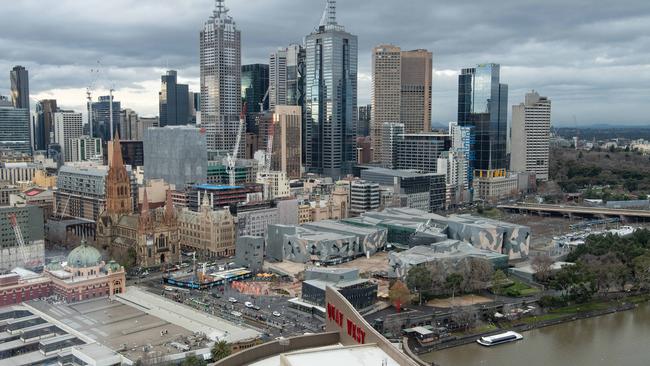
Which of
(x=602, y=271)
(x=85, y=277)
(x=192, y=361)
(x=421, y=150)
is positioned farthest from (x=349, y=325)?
(x=421, y=150)

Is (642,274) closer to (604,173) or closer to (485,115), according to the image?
(485,115)

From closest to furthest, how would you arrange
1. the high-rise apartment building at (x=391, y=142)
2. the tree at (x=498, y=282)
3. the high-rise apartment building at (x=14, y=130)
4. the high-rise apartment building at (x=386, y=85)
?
the tree at (x=498, y=282) < the high-rise apartment building at (x=391, y=142) < the high-rise apartment building at (x=386, y=85) < the high-rise apartment building at (x=14, y=130)

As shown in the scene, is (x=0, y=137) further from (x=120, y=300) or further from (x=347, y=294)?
(x=347, y=294)

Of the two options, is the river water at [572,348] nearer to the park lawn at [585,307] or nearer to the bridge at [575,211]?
the park lawn at [585,307]

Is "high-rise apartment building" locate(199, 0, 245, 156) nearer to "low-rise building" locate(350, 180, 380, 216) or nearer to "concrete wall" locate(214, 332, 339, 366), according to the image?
"low-rise building" locate(350, 180, 380, 216)

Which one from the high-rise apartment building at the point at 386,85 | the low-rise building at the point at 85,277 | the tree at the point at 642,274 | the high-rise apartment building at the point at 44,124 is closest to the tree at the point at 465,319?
the tree at the point at 642,274

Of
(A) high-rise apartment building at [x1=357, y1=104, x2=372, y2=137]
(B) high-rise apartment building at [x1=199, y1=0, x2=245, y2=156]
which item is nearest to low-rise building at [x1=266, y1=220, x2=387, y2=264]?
(B) high-rise apartment building at [x1=199, y1=0, x2=245, y2=156]

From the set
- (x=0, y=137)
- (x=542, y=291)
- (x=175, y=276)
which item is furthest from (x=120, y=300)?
(x=0, y=137)
